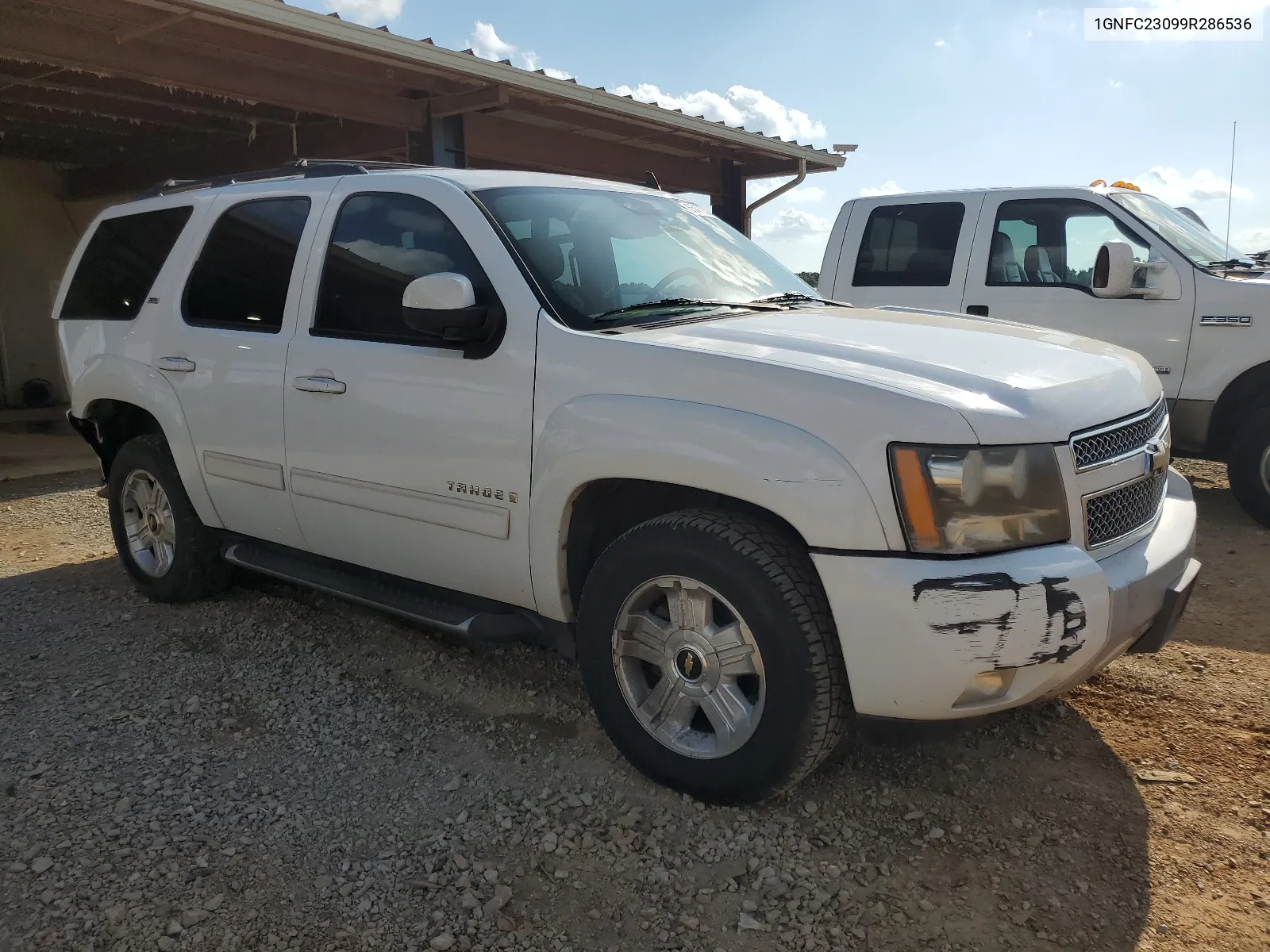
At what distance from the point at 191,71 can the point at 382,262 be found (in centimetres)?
545

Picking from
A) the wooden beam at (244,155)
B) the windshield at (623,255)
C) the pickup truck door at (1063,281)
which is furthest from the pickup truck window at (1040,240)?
the wooden beam at (244,155)

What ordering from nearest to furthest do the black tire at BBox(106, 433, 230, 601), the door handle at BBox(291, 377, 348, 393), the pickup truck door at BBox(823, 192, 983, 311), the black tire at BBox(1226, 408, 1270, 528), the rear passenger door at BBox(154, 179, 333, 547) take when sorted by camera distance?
the door handle at BBox(291, 377, 348, 393)
the rear passenger door at BBox(154, 179, 333, 547)
the black tire at BBox(106, 433, 230, 601)
the black tire at BBox(1226, 408, 1270, 528)
the pickup truck door at BBox(823, 192, 983, 311)

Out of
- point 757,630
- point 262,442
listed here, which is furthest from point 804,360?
point 262,442

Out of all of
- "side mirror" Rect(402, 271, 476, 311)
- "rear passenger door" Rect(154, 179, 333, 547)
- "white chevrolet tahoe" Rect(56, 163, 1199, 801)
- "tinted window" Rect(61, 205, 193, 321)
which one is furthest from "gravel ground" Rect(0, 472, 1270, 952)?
"tinted window" Rect(61, 205, 193, 321)

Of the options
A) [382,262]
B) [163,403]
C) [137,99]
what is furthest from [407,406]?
[137,99]

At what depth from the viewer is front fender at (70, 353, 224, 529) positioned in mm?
4434

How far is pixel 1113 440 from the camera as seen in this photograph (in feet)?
9.11

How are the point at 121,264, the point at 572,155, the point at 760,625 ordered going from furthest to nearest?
the point at 572,155
the point at 121,264
the point at 760,625

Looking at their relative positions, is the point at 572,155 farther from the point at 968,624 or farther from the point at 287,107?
the point at 968,624

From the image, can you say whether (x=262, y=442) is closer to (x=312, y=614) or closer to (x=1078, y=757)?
(x=312, y=614)

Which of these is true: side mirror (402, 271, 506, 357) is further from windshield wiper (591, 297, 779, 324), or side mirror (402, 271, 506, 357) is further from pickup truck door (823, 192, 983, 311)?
pickup truck door (823, 192, 983, 311)

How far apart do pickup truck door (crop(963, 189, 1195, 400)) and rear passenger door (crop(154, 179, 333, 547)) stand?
4.49m

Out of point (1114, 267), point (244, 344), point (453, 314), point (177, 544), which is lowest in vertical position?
point (177, 544)

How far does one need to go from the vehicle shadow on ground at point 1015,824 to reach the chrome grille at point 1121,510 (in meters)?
0.58
